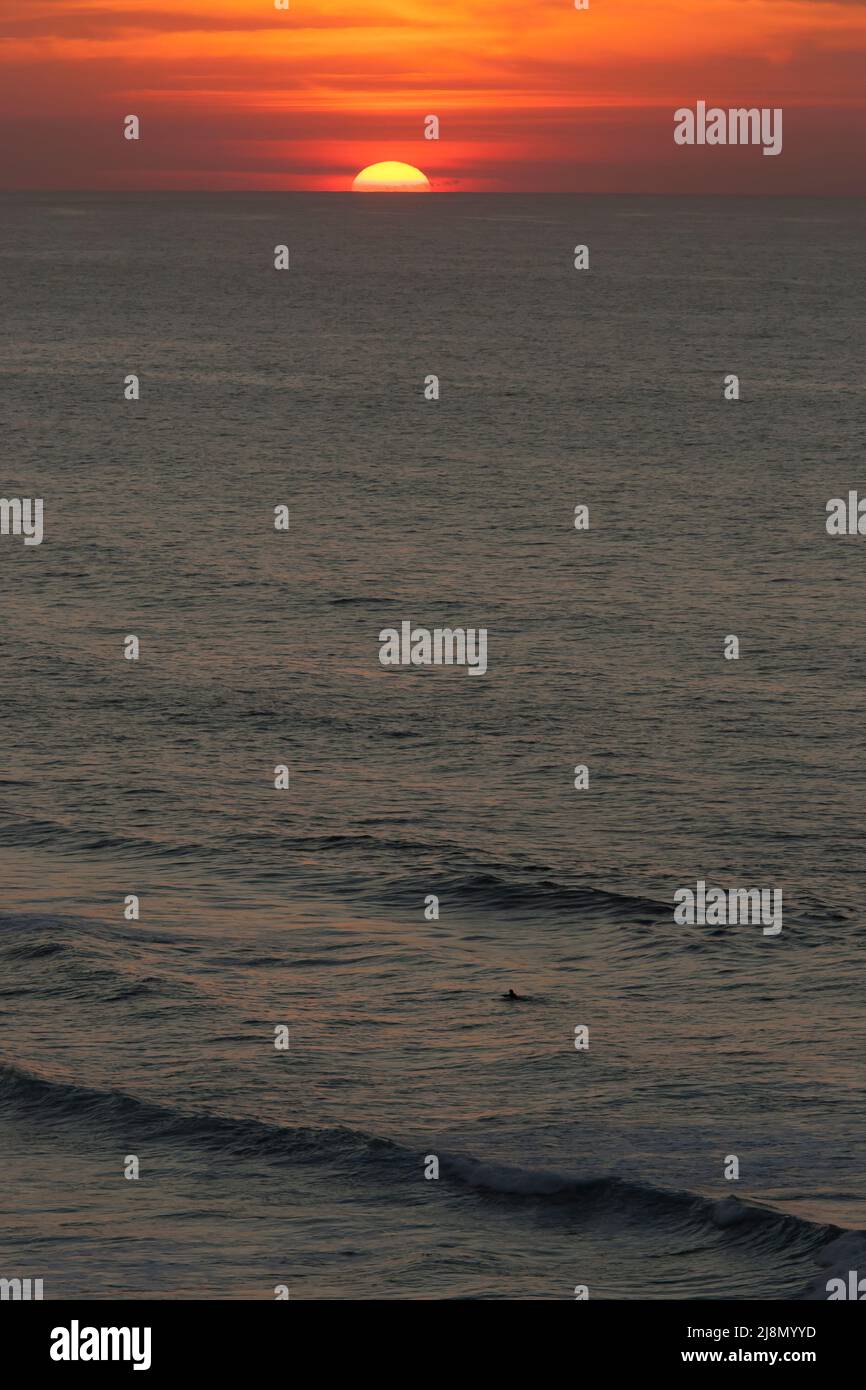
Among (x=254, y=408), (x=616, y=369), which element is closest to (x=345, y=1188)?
(x=254, y=408)

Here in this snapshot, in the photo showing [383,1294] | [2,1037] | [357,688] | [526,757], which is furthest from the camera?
[357,688]

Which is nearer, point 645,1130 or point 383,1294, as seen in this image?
point 383,1294

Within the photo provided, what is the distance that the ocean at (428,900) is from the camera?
106 ft

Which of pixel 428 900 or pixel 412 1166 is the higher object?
pixel 428 900

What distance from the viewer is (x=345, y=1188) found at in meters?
33.5

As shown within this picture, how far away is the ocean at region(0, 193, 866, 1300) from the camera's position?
32.2 metres

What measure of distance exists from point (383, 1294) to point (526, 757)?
32741mm

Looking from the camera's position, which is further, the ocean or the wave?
the ocean

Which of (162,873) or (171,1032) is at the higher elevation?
(162,873)

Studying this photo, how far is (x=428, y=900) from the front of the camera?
48.7m

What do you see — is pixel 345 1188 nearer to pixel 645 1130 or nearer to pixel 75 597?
pixel 645 1130

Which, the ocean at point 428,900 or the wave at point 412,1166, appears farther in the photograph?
the ocean at point 428,900

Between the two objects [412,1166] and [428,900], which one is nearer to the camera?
[412,1166]
